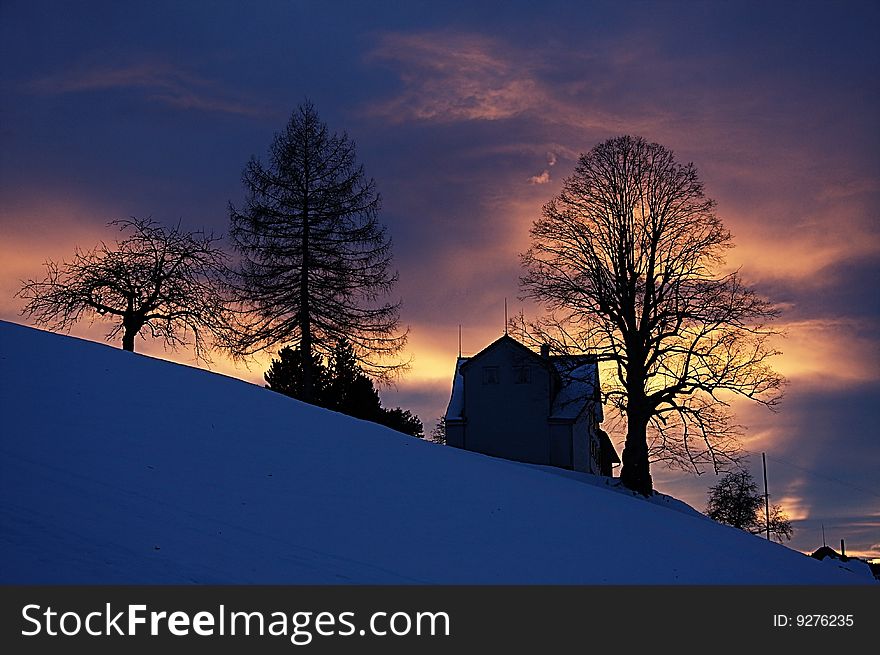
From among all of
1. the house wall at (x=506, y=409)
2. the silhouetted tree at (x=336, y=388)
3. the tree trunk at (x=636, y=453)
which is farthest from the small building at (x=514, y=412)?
the tree trunk at (x=636, y=453)

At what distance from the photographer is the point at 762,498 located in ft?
224

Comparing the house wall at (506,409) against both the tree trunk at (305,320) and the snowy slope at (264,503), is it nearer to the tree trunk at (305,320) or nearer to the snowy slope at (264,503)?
the tree trunk at (305,320)

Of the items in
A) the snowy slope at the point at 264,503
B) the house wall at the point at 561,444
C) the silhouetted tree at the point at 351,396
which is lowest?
the snowy slope at the point at 264,503

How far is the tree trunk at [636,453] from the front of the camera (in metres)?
29.8

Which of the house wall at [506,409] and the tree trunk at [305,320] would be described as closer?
the tree trunk at [305,320]

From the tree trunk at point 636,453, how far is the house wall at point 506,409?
11361 millimetres

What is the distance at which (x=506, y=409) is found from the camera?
1658 inches

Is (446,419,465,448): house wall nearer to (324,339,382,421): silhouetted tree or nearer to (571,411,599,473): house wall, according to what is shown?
(324,339,382,421): silhouetted tree

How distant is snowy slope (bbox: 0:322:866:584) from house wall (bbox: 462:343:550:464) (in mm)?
19426

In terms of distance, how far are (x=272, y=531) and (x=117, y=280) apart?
2097 centimetres

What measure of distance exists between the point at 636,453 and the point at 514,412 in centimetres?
1246

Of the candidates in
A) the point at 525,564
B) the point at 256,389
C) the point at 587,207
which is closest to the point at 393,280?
the point at 587,207

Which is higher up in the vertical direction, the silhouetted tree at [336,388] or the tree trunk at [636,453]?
the silhouetted tree at [336,388]

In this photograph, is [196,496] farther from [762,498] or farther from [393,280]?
[762,498]
